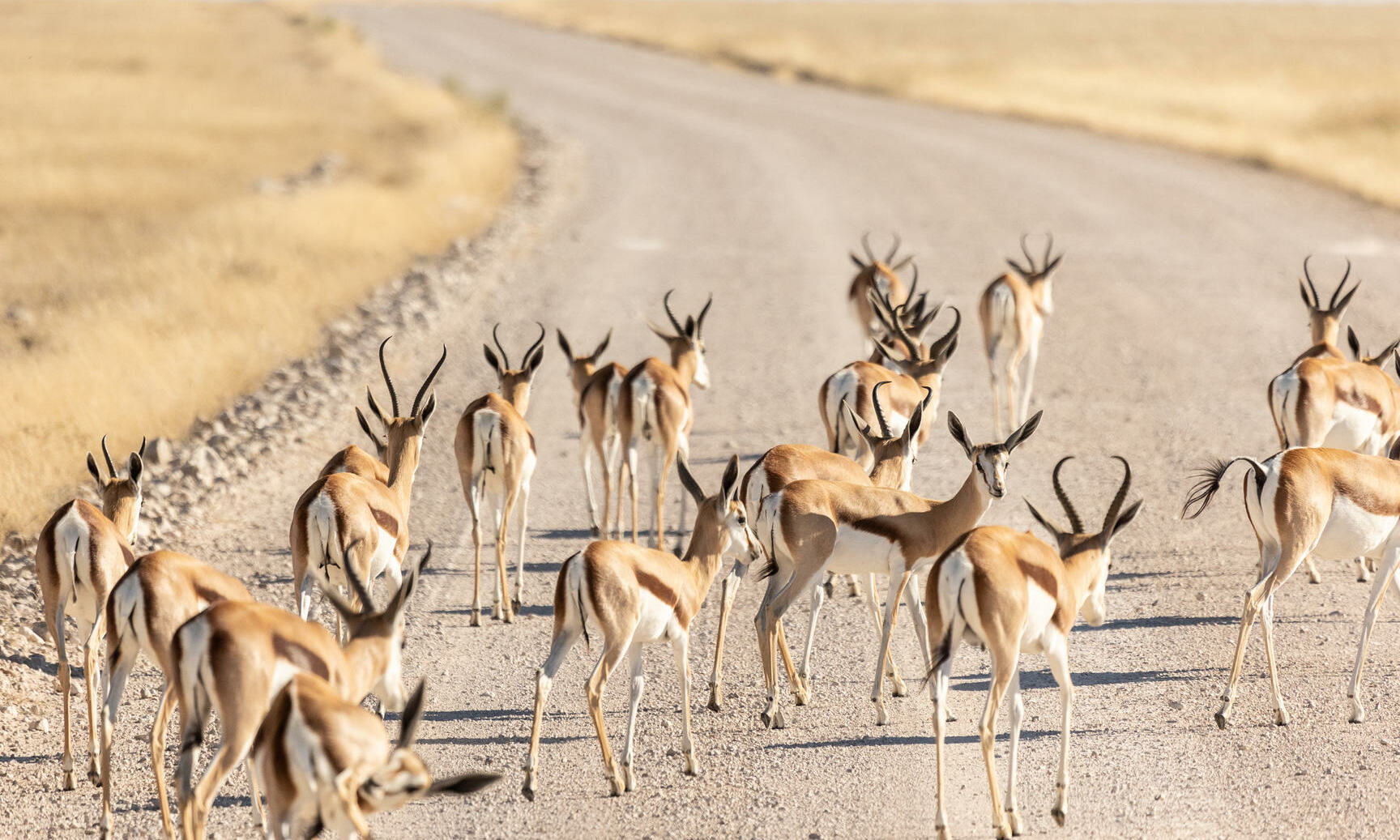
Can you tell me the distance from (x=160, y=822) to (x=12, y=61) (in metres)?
→ 51.4

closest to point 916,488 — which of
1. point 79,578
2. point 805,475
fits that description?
point 805,475

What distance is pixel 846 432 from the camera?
11617mm

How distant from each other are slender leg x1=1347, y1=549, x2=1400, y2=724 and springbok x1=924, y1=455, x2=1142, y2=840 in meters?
2.05

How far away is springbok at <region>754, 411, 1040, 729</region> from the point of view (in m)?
8.86

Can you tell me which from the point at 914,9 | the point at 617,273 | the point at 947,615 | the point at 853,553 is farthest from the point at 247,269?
the point at 914,9

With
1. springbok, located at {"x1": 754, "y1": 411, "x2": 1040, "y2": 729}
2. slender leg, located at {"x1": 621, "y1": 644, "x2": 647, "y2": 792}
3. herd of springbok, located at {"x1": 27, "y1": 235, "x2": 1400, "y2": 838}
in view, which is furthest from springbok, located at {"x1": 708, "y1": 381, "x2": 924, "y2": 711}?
slender leg, located at {"x1": 621, "y1": 644, "x2": 647, "y2": 792}

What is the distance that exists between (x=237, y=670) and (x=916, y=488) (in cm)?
756

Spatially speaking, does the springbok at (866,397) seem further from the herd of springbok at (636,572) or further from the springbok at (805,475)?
the springbok at (805,475)

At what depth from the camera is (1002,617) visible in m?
7.33

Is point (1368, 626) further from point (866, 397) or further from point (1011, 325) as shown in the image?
point (1011, 325)

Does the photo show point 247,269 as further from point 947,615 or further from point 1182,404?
point 947,615

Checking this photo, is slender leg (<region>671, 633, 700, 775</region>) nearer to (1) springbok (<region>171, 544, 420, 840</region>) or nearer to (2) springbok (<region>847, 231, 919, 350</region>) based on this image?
(1) springbok (<region>171, 544, 420, 840</region>)

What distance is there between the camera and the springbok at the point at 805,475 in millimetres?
8992

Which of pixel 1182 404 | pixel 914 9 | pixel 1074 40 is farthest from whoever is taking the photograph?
pixel 914 9
